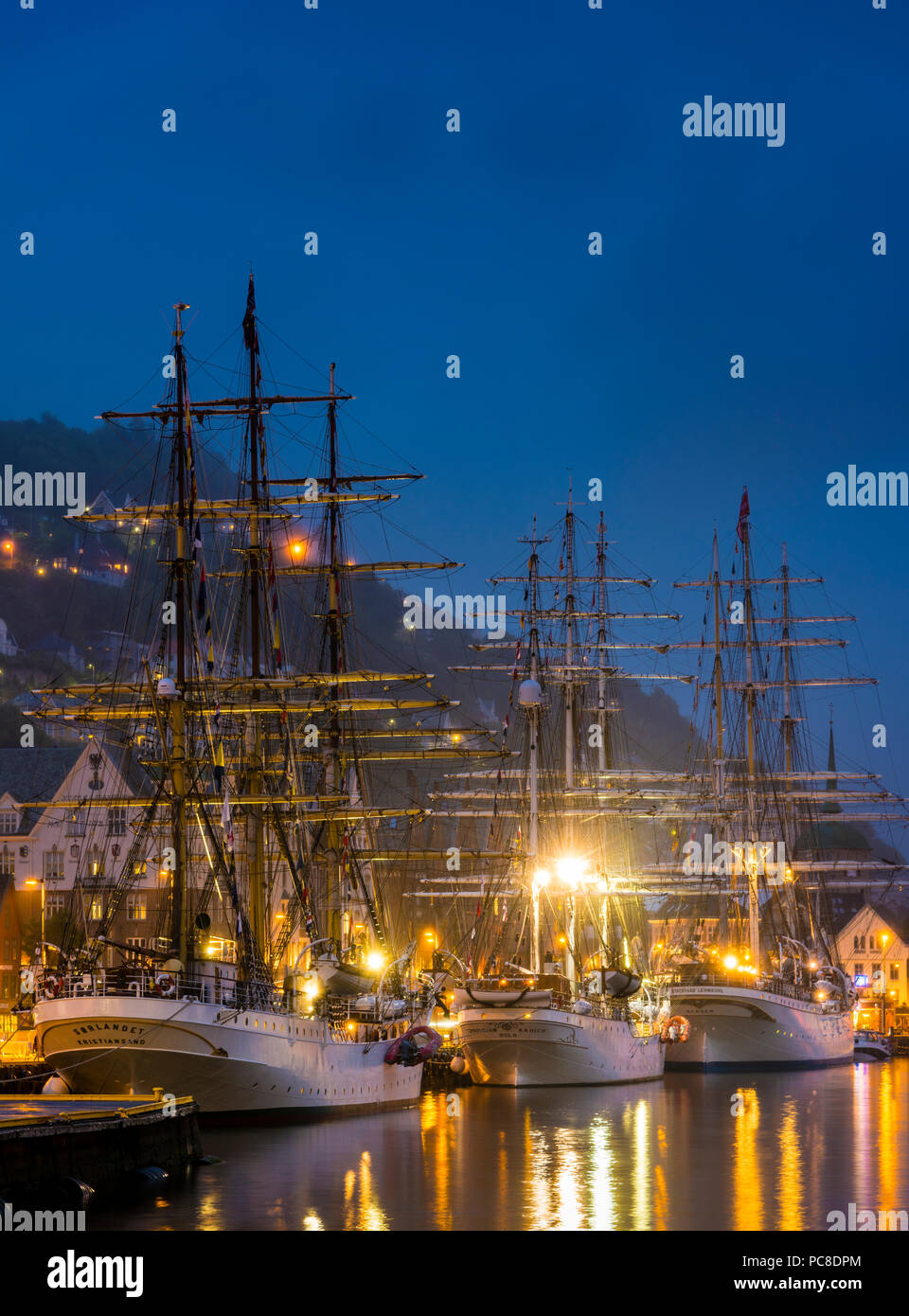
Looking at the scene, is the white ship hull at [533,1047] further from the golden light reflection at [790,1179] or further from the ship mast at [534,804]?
the golden light reflection at [790,1179]

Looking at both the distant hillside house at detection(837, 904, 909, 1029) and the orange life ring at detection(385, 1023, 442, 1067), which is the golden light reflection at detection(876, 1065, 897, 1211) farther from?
the distant hillside house at detection(837, 904, 909, 1029)

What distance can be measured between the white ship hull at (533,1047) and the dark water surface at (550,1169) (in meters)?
2.81

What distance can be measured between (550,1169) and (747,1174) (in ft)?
15.6

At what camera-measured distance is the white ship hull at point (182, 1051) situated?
4669 cm

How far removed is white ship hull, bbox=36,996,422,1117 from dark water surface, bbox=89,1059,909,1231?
119 centimetres

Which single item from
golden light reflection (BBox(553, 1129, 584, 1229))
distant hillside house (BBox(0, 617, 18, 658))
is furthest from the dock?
distant hillside house (BBox(0, 617, 18, 658))

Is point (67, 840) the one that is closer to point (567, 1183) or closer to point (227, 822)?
point (227, 822)

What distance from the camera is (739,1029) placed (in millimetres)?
85438

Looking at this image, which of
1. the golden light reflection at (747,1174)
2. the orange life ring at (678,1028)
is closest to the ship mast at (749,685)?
the orange life ring at (678,1028)

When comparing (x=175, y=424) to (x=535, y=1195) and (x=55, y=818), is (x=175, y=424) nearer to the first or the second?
(x=535, y=1195)

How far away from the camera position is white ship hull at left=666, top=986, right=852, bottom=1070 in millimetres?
83750
